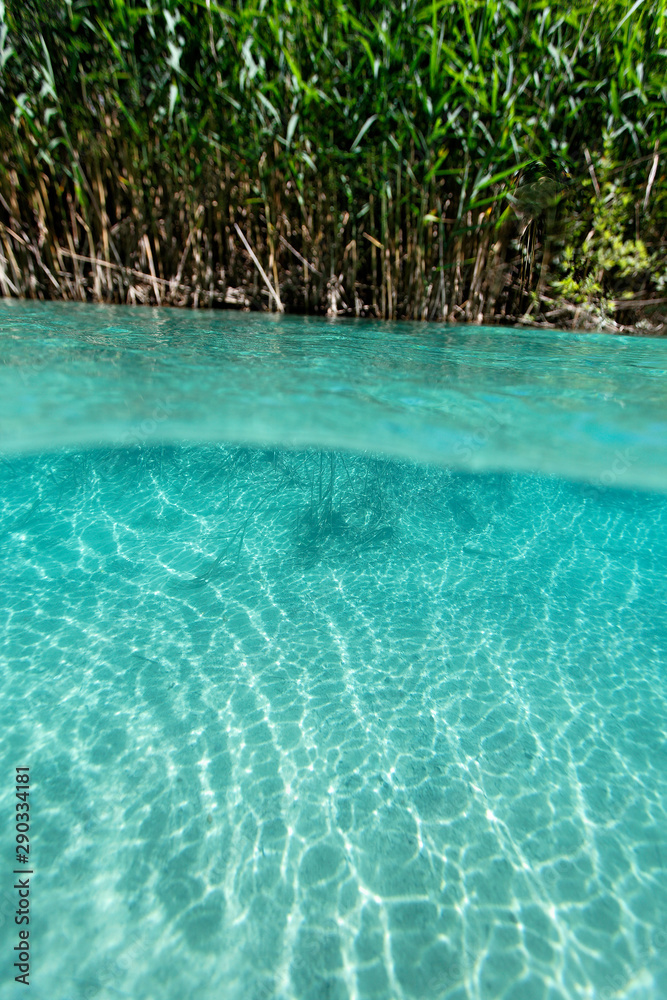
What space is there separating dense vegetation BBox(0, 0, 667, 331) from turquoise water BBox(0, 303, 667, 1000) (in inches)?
117

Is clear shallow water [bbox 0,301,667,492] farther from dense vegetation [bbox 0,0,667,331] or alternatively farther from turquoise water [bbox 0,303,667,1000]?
dense vegetation [bbox 0,0,667,331]

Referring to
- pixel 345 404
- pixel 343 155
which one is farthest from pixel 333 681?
pixel 343 155

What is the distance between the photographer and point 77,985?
948 millimetres

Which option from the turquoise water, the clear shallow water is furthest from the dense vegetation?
the turquoise water

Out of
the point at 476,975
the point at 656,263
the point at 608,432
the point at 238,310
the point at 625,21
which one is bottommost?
the point at 476,975

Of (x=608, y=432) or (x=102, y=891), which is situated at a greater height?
(x=608, y=432)

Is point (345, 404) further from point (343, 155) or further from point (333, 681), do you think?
point (343, 155)

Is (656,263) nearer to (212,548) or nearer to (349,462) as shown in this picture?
(349,462)

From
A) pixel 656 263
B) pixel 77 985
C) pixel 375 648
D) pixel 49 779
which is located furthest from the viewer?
pixel 656 263

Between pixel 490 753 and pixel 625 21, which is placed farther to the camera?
pixel 625 21

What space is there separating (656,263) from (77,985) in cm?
733

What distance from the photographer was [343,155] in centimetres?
527

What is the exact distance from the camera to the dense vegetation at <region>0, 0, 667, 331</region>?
4844mm

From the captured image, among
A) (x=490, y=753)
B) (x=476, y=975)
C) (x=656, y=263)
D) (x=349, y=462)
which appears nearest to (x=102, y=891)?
(x=476, y=975)
